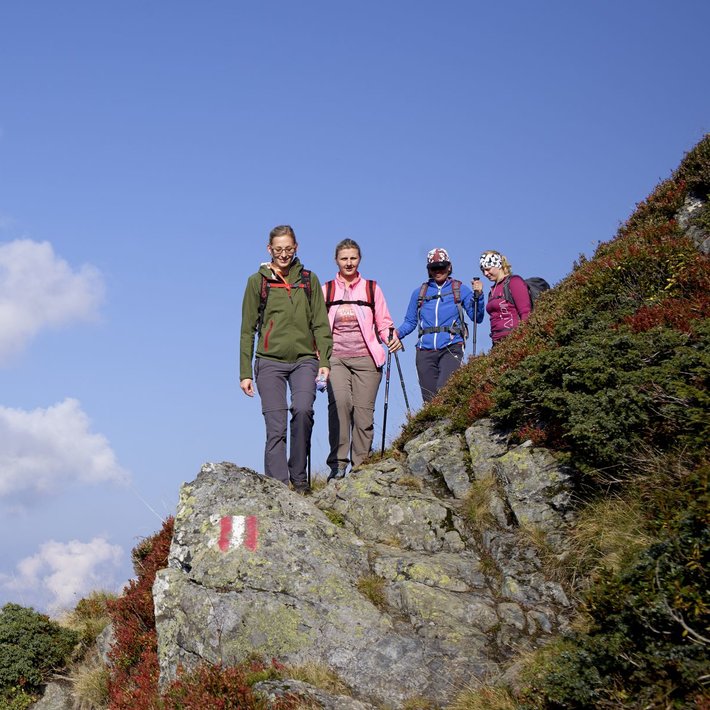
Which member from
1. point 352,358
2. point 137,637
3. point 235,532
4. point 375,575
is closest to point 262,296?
point 352,358

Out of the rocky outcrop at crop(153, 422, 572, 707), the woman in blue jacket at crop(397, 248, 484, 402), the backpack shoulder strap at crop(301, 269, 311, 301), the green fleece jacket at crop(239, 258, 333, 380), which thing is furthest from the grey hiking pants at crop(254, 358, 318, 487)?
the woman in blue jacket at crop(397, 248, 484, 402)

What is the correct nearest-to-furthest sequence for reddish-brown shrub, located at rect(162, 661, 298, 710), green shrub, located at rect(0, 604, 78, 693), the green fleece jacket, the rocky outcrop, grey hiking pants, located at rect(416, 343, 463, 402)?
1. reddish-brown shrub, located at rect(162, 661, 298, 710)
2. the rocky outcrop
3. the green fleece jacket
4. green shrub, located at rect(0, 604, 78, 693)
5. grey hiking pants, located at rect(416, 343, 463, 402)

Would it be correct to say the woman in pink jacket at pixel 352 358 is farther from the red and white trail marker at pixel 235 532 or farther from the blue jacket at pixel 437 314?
the red and white trail marker at pixel 235 532

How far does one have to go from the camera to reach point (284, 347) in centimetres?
1085

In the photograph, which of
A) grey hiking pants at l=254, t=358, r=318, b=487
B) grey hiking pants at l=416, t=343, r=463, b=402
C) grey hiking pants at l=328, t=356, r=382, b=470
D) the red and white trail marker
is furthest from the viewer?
grey hiking pants at l=416, t=343, r=463, b=402

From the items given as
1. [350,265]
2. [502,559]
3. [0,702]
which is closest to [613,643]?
[502,559]

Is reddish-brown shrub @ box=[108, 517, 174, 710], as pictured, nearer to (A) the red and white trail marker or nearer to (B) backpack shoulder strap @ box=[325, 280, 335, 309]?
(A) the red and white trail marker

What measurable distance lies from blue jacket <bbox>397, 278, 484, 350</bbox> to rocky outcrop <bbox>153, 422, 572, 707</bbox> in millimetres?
3942

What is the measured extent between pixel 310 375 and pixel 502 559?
3.82 meters

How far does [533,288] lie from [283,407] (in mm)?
6896

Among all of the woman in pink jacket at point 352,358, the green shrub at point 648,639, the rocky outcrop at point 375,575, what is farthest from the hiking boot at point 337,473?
the green shrub at point 648,639

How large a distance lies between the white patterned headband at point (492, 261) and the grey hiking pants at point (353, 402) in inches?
141

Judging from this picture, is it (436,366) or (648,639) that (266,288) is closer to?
(436,366)

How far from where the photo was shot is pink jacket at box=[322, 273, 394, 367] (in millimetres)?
12219
